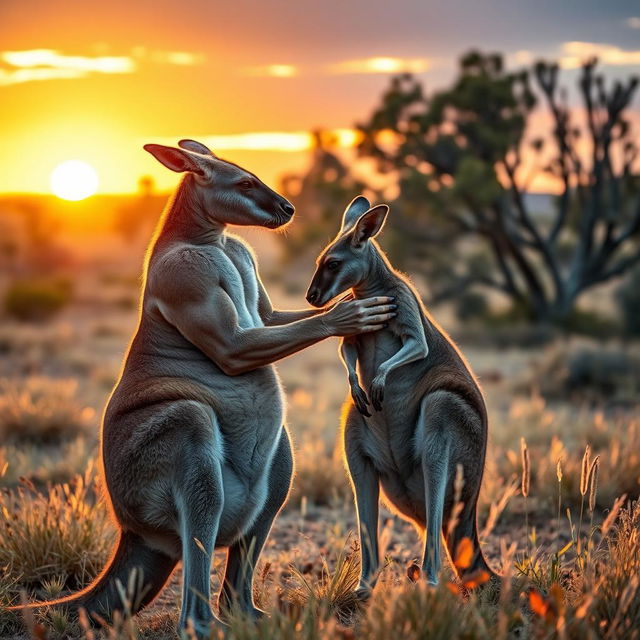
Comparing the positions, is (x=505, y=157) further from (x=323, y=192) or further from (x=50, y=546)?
(x=50, y=546)

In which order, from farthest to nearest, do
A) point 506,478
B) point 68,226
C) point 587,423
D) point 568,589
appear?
point 68,226 < point 587,423 < point 506,478 < point 568,589

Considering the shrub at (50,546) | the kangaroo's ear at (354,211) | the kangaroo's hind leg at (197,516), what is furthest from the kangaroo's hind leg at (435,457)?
the shrub at (50,546)

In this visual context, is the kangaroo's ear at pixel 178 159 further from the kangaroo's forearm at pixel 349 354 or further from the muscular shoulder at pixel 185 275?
the kangaroo's forearm at pixel 349 354

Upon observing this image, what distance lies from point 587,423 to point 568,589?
22.9 ft

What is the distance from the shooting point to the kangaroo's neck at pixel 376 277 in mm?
5355

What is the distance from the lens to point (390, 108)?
25016mm

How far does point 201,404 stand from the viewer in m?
4.72

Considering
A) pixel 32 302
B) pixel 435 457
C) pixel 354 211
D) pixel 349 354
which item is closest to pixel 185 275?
pixel 349 354

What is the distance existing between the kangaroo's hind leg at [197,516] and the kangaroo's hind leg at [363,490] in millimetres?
927

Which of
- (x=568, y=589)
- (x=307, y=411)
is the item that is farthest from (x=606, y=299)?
(x=568, y=589)

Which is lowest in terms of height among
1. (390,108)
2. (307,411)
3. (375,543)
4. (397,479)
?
(307,411)

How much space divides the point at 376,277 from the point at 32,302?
29163mm

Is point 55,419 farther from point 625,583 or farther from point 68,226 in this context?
point 68,226

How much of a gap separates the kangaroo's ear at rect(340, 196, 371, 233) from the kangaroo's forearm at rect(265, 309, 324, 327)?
524mm
